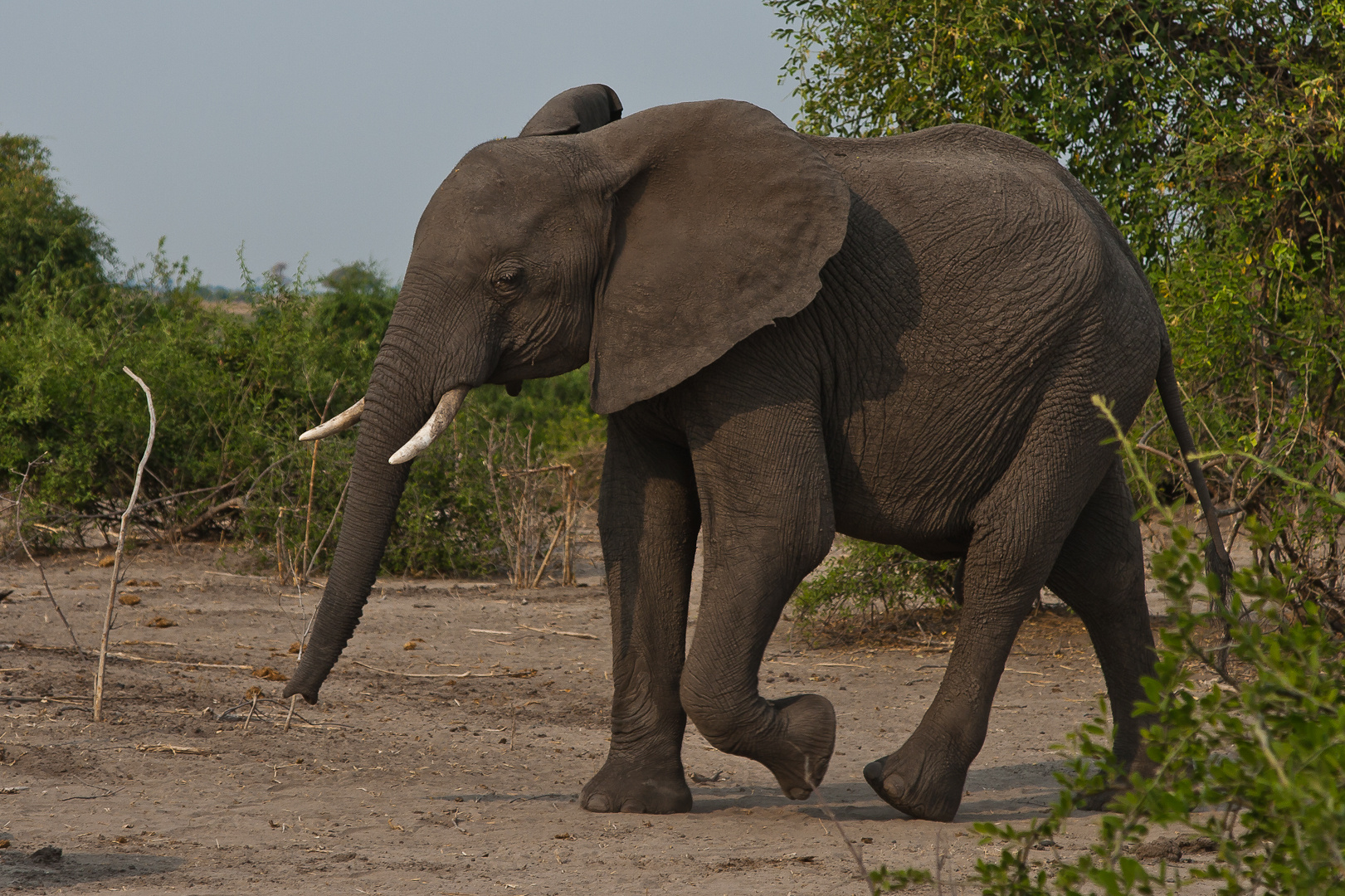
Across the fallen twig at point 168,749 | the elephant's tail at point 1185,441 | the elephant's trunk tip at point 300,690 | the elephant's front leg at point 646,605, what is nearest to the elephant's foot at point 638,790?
the elephant's front leg at point 646,605

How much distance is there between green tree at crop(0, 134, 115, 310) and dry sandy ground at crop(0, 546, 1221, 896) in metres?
10.3

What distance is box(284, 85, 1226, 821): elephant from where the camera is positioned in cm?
458

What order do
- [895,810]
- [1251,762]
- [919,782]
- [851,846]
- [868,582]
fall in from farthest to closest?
[868,582]
[895,810]
[919,782]
[851,846]
[1251,762]

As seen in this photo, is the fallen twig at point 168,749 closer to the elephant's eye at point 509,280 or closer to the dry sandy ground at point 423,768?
the dry sandy ground at point 423,768

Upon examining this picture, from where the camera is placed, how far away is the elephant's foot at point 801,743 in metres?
4.70

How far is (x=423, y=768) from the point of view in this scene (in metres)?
5.80

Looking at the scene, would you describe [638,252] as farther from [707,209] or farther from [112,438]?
[112,438]

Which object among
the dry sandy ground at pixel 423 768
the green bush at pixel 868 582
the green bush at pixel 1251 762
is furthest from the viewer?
the green bush at pixel 868 582

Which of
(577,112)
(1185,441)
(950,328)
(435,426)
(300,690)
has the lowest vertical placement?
(300,690)

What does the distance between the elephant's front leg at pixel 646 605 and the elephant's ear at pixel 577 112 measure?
43.2 inches

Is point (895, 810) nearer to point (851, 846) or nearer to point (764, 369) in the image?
point (764, 369)

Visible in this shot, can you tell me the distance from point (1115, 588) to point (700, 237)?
225 centimetres

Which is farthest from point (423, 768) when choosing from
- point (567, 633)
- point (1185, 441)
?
point (567, 633)

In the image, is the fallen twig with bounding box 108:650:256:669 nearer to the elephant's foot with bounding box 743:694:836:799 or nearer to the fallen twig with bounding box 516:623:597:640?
the fallen twig with bounding box 516:623:597:640
